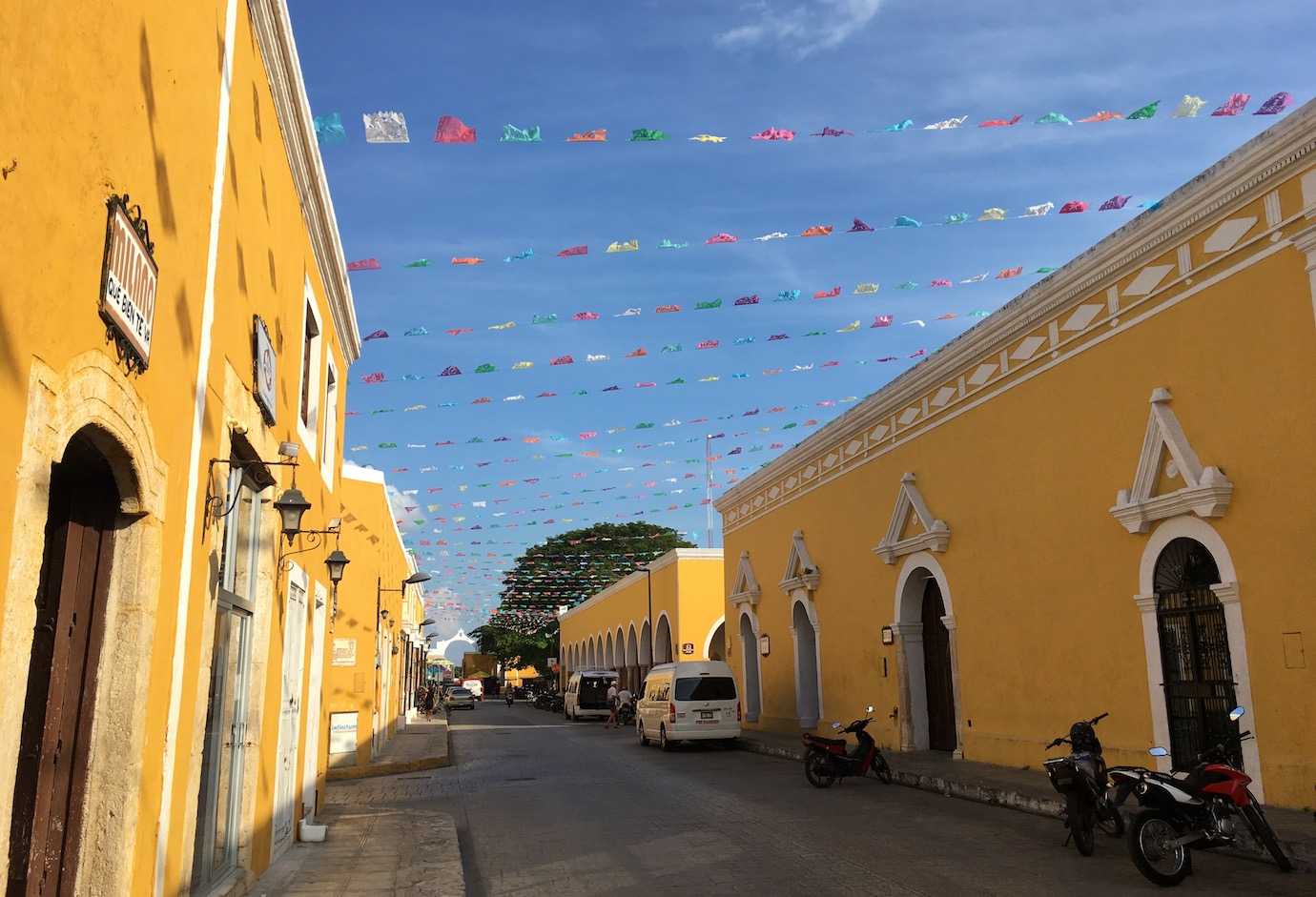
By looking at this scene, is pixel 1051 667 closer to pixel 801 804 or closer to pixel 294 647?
pixel 801 804

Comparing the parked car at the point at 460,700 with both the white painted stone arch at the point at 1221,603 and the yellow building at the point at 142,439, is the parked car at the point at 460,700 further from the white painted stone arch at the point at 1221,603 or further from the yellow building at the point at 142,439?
the yellow building at the point at 142,439

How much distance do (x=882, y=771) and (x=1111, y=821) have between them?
4.61 meters

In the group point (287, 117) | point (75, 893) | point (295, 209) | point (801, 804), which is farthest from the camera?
point (801, 804)

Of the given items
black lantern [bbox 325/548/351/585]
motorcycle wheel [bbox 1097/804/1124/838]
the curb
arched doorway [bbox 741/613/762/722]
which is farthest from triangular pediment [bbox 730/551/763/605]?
motorcycle wheel [bbox 1097/804/1124/838]

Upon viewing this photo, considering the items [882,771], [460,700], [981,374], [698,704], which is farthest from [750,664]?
[460,700]

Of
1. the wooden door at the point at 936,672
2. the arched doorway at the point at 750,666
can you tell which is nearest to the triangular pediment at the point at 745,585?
the arched doorway at the point at 750,666

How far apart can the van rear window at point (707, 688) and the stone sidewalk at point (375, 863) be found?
31.0ft

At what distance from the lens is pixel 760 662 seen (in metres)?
23.8

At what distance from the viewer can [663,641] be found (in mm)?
36344

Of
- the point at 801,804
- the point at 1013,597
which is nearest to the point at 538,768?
the point at 801,804

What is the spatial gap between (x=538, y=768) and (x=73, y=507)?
45.8 feet

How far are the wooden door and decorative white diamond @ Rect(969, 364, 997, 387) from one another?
341cm

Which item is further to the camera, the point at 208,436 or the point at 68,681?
the point at 208,436

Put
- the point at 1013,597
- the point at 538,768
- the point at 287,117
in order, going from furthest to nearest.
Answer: the point at 538,768 → the point at 1013,597 → the point at 287,117
